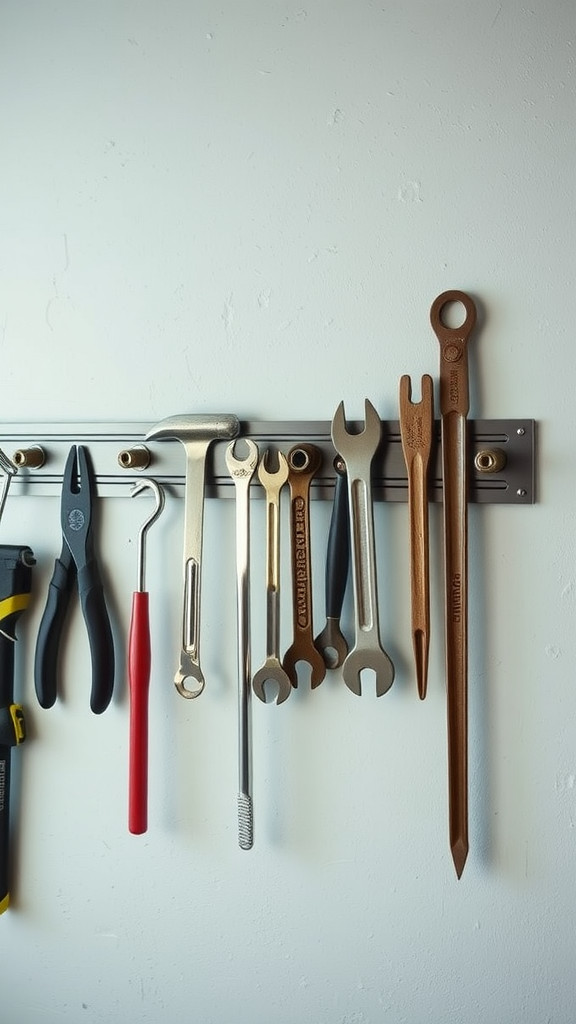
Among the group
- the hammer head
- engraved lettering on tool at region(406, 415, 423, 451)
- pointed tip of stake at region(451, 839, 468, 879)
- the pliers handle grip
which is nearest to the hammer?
the hammer head

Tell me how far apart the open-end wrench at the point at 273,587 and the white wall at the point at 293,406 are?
56 mm

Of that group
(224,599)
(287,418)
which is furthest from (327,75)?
(224,599)

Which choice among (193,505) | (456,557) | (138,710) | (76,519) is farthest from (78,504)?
(456,557)

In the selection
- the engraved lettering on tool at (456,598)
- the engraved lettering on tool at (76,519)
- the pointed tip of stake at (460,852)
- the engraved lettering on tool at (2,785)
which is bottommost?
the pointed tip of stake at (460,852)

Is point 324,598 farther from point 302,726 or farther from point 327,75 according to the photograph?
point 327,75

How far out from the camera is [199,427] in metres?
1.00

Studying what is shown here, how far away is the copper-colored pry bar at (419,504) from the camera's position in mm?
937

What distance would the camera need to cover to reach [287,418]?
1021 mm

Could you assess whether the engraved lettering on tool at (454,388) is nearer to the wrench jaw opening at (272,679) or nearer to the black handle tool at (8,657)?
the wrench jaw opening at (272,679)

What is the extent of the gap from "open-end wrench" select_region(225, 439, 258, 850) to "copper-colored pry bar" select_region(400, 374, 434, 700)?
7.2 inches

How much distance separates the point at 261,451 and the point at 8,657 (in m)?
0.43

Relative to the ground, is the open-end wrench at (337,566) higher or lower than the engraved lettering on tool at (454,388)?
lower

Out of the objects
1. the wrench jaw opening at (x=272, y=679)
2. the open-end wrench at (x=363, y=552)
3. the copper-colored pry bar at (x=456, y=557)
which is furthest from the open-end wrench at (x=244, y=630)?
the copper-colored pry bar at (x=456, y=557)

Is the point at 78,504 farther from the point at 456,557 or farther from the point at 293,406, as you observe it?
the point at 456,557
